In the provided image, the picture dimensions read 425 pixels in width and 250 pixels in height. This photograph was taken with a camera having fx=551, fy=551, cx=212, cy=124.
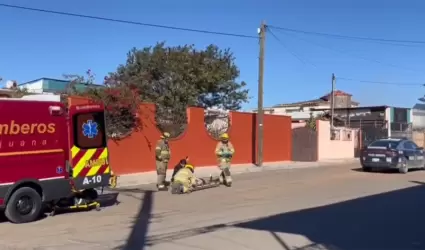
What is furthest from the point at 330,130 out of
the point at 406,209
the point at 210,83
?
the point at 406,209

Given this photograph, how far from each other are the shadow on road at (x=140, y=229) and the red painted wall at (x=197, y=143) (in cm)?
668

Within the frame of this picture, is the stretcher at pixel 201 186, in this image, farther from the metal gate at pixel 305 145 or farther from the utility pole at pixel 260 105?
the metal gate at pixel 305 145

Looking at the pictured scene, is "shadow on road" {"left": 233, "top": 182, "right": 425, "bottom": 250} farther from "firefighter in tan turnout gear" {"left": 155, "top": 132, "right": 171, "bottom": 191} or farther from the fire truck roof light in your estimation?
"firefighter in tan turnout gear" {"left": 155, "top": 132, "right": 171, "bottom": 191}

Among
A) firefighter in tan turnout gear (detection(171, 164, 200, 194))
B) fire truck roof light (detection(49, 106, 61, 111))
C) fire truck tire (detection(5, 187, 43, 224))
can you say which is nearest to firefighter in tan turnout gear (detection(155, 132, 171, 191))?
firefighter in tan turnout gear (detection(171, 164, 200, 194))

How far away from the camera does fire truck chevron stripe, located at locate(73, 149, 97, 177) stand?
1203 centimetres

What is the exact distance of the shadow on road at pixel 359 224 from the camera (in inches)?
346

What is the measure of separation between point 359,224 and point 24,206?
6.51 m

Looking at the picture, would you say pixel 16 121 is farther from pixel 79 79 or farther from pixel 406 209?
pixel 79 79

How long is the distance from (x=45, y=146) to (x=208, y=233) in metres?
4.16

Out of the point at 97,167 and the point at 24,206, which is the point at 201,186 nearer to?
the point at 97,167

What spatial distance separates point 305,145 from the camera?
115 ft

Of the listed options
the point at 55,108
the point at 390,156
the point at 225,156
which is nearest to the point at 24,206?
the point at 55,108

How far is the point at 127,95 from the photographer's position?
68.1ft

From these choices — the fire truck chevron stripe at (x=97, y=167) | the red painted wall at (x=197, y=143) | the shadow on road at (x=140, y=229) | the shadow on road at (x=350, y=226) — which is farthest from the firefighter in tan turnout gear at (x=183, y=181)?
the red painted wall at (x=197, y=143)
